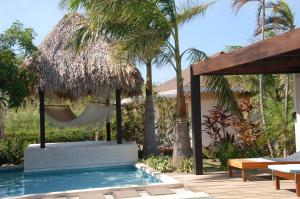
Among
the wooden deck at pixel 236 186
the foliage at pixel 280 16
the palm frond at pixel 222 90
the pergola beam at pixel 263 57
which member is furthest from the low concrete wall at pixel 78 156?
the foliage at pixel 280 16

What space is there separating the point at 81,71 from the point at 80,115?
1398 millimetres

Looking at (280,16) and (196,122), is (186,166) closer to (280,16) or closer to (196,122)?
(196,122)

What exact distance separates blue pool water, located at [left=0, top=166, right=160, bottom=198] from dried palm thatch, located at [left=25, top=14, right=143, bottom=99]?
7.54 feet

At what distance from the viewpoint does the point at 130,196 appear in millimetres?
6656

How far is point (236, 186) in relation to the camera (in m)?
7.09

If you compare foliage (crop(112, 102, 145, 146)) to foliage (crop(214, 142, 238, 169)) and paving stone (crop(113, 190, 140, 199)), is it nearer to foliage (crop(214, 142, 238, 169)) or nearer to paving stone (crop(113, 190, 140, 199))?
foliage (crop(214, 142, 238, 169))

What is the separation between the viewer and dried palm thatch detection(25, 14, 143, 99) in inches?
461

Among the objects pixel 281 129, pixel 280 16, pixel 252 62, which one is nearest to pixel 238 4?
pixel 280 16

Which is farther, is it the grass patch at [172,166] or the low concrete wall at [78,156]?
the low concrete wall at [78,156]

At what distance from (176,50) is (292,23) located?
3773mm

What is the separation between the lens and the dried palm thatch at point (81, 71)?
11719mm

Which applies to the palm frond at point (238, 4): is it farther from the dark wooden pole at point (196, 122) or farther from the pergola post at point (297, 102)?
the dark wooden pole at point (196, 122)

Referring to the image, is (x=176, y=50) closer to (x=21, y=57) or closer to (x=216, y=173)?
(x=216, y=173)

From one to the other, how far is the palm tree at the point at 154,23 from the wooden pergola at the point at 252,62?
1.10m
